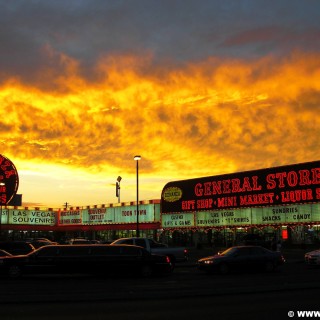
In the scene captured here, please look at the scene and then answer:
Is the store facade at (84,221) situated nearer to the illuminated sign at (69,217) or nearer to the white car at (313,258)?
the illuminated sign at (69,217)

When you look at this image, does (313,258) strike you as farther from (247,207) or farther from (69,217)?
(69,217)

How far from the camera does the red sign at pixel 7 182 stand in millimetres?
73875

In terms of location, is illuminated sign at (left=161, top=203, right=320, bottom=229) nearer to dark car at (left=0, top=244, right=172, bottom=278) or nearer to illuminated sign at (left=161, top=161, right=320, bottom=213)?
illuminated sign at (left=161, top=161, right=320, bottom=213)

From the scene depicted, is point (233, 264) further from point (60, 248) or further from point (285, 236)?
point (285, 236)

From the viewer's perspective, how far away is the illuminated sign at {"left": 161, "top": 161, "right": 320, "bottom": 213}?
5581cm

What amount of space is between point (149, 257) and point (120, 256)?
4.78ft

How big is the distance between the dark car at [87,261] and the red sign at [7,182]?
51.1 m

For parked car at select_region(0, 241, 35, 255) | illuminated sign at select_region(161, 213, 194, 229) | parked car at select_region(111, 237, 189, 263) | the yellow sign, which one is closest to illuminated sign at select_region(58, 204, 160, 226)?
illuminated sign at select_region(161, 213, 194, 229)

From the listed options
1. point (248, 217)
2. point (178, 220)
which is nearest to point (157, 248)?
point (248, 217)

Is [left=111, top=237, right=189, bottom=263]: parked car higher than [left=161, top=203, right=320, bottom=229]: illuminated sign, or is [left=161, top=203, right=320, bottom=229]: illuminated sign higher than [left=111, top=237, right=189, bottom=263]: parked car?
[left=161, top=203, right=320, bottom=229]: illuminated sign

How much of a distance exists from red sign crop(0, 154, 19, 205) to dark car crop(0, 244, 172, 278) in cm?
5107

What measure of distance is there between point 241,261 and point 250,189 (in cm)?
3511

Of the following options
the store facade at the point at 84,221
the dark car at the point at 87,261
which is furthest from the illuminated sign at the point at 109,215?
the dark car at the point at 87,261

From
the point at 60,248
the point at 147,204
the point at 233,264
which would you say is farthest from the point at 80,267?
the point at 147,204
